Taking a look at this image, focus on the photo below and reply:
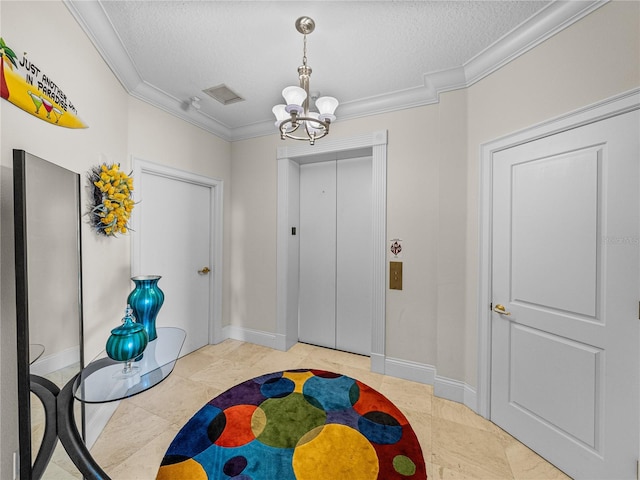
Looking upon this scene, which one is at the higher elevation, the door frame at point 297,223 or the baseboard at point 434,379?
the door frame at point 297,223

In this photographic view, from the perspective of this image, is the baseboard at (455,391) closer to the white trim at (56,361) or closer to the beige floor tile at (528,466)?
the beige floor tile at (528,466)

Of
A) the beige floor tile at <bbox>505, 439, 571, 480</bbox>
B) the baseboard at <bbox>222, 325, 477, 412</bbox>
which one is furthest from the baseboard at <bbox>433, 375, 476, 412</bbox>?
the beige floor tile at <bbox>505, 439, 571, 480</bbox>


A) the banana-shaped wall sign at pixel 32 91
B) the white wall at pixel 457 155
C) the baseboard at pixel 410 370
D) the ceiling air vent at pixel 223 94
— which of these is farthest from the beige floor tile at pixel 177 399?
the ceiling air vent at pixel 223 94

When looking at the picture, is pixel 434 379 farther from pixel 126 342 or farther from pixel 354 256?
pixel 126 342

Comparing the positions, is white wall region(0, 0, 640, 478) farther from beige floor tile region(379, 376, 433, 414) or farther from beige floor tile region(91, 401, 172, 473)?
beige floor tile region(91, 401, 172, 473)

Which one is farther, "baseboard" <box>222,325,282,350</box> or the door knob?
"baseboard" <box>222,325,282,350</box>

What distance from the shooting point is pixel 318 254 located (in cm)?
328

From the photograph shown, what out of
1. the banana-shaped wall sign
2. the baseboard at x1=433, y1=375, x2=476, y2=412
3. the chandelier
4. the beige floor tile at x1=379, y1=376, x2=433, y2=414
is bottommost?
the beige floor tile at x1=379, y1=376, x2=433, y2=414

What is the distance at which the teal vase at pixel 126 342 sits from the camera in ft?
4.34

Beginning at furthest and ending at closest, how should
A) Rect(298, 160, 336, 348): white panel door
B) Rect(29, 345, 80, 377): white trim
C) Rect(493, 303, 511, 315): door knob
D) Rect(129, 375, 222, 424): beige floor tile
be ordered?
Rect(298, 160, 336, 348): white panel door, Rect(129, 375, 222, 424): beige floor tile, Rect(493, 303, 511, 315): door knob, Rect(29, 345, 80, 377): white trim

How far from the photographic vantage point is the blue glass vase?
69.0 inches

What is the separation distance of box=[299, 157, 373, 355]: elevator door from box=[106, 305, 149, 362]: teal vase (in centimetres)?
213

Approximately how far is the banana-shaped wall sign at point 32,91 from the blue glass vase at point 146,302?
106 centimetres

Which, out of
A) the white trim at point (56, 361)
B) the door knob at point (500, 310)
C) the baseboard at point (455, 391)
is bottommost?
the baseboard at point (455, 391)
